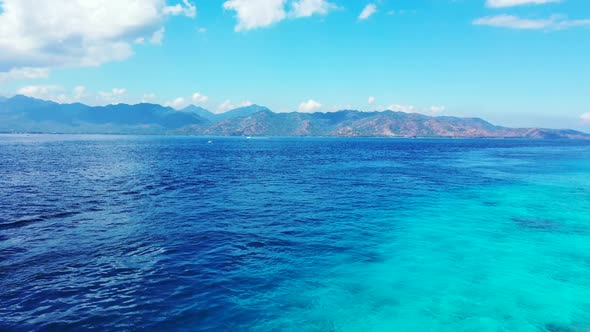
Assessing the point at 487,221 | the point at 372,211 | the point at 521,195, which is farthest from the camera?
the point at 521,195

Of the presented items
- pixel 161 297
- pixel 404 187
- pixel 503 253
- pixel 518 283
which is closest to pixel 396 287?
pixel 518 283

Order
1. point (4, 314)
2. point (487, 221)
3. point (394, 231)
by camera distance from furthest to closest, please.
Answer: point (487, 221)
point (394, 231)
point (4, 314)

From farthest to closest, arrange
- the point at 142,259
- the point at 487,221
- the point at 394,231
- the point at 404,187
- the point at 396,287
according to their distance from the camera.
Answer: the point at 404,187
the point at 487,221
the point at 394,231
the point at 142,259
the point at 396,287

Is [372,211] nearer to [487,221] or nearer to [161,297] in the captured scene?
[487,221]

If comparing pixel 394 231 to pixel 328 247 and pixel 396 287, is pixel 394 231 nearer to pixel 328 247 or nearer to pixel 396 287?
pixel 328 247

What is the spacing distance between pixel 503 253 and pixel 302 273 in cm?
1647

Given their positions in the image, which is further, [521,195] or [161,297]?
[521,195]

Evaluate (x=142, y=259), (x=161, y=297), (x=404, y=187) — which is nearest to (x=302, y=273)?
(x=161, y=297)

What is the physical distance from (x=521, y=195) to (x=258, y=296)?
160 feet

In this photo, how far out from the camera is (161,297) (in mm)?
19391

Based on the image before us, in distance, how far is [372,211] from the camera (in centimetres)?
4169

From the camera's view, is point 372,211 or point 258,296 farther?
point 372,211

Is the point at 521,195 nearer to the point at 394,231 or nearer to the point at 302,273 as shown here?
the point at 394,231

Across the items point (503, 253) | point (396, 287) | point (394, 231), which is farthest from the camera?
point (394, 231)
